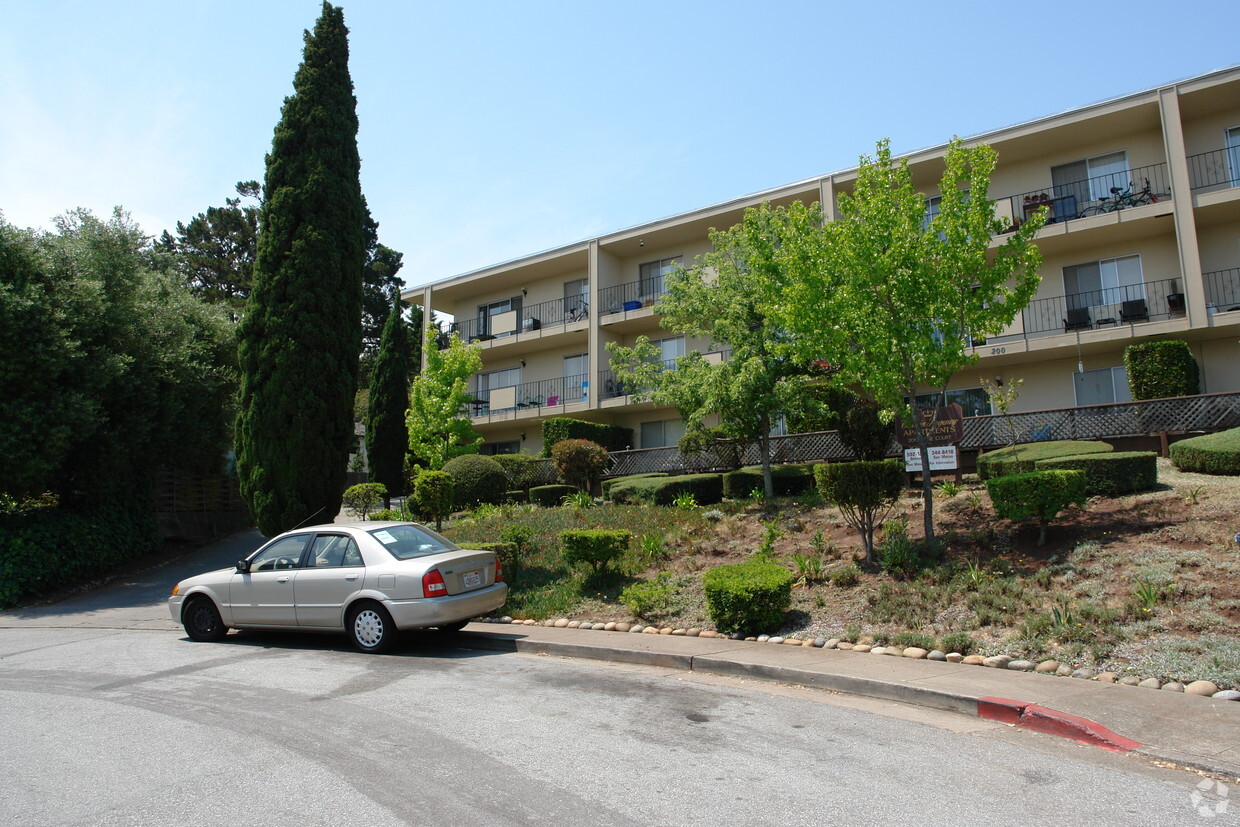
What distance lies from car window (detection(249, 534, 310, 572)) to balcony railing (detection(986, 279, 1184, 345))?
18.0 m

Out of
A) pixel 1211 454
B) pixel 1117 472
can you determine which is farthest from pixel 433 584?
pixel 1211 454

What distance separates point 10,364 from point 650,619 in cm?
1253

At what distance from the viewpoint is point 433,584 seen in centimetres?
878

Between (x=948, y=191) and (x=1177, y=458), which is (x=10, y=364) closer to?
(x=948, y=191)

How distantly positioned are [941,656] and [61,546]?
16.4m

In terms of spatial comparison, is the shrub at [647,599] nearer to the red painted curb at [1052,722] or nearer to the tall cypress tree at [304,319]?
the red painted curb at [1052,722]

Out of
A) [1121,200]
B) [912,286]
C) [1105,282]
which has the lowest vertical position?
[912,286]

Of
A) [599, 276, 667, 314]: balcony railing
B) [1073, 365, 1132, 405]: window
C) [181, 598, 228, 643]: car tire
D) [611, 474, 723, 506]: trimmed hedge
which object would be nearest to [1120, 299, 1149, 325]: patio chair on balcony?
[1073, 365, 1132, 405]: window

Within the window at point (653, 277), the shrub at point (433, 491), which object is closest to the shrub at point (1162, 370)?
the window at point (653, 277)

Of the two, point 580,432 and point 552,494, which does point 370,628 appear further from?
point 580,432

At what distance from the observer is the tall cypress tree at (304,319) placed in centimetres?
1566

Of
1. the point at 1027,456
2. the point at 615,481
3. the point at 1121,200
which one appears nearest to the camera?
the point at 1027,456

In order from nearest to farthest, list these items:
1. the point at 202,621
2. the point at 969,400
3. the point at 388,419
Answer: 1. the point at 202,621
2. the point at 969,400
3. the point at 388,419

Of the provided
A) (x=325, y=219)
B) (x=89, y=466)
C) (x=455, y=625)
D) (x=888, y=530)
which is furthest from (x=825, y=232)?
(x=89, y=466)
